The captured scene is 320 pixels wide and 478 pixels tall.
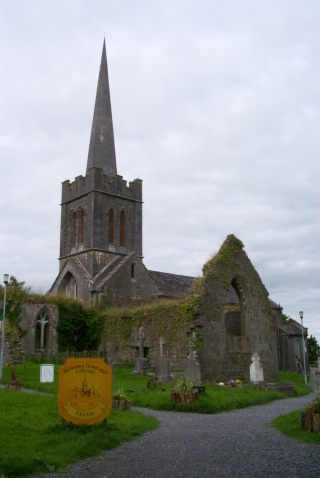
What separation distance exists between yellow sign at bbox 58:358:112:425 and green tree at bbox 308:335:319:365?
125 ft

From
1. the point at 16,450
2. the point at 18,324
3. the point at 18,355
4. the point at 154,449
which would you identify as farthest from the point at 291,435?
the point at 18,324

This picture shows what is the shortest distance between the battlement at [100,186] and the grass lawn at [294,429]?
30.9 m

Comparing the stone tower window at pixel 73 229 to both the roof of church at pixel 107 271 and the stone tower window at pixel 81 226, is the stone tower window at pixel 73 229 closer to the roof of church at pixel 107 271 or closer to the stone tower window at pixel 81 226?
the stone tower window at pixel 81 226

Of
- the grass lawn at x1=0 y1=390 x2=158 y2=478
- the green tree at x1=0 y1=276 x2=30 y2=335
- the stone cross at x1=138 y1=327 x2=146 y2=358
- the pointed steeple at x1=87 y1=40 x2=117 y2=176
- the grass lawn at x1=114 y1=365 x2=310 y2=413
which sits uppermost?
the pointed steeple at x1=87 y1=40 x2=117 y2=176

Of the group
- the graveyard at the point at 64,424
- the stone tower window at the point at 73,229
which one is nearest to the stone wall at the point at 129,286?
the stone tower window at the point at 73,229

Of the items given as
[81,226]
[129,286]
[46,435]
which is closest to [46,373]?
[46,435]

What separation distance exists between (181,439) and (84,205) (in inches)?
1298

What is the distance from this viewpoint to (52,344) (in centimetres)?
2902

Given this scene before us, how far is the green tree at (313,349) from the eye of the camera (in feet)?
148

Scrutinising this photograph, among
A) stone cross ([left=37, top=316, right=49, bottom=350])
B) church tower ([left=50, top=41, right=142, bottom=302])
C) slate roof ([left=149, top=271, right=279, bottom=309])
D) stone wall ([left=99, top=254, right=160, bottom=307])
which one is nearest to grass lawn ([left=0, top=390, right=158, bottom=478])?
stone cross ([left=37, top=316, right=49, bottom=350])

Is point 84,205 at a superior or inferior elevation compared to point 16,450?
superior

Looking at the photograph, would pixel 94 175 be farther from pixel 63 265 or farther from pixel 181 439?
pixel 181 439

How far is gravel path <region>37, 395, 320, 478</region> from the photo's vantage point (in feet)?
23.3

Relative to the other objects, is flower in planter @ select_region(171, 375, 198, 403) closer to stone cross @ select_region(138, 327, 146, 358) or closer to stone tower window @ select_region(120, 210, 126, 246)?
stone cross @ select_region(138, 327, 146, 358)
